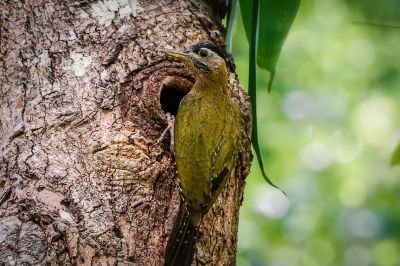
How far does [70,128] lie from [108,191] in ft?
1.38

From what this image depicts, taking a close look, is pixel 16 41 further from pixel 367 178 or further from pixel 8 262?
pixel 367 178

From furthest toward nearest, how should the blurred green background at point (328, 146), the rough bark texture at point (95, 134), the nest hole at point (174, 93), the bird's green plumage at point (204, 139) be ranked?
the blurred green background at point (328, 146) → the nest hole at point (174, 93) → the bird's green plumage at point (204, 139) → the rough bark texture at point (95, 134)

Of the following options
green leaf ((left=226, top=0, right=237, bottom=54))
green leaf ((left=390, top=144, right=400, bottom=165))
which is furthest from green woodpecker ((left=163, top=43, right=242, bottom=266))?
green leaf ((left=390, top=144, right=400, bottom=165))

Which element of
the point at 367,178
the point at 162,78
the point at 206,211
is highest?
the point at 367,178

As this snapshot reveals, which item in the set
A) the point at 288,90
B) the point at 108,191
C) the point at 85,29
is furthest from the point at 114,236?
the point at 288,90

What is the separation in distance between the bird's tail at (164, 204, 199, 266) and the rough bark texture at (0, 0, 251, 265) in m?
0.04

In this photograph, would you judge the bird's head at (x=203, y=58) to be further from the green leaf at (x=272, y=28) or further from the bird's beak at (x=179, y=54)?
the green leaf at (x=272, y=28)

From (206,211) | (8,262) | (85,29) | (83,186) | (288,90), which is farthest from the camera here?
(288,90)

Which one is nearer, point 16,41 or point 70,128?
point 70,128

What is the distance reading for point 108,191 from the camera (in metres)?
3.66

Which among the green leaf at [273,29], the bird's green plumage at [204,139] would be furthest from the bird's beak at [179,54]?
the green leaf at [273,29]

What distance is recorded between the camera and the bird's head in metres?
4.20

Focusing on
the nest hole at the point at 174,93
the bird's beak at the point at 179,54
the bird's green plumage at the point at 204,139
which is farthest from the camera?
the nest hole at the point at 174,93

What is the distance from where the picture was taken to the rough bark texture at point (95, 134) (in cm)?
351
